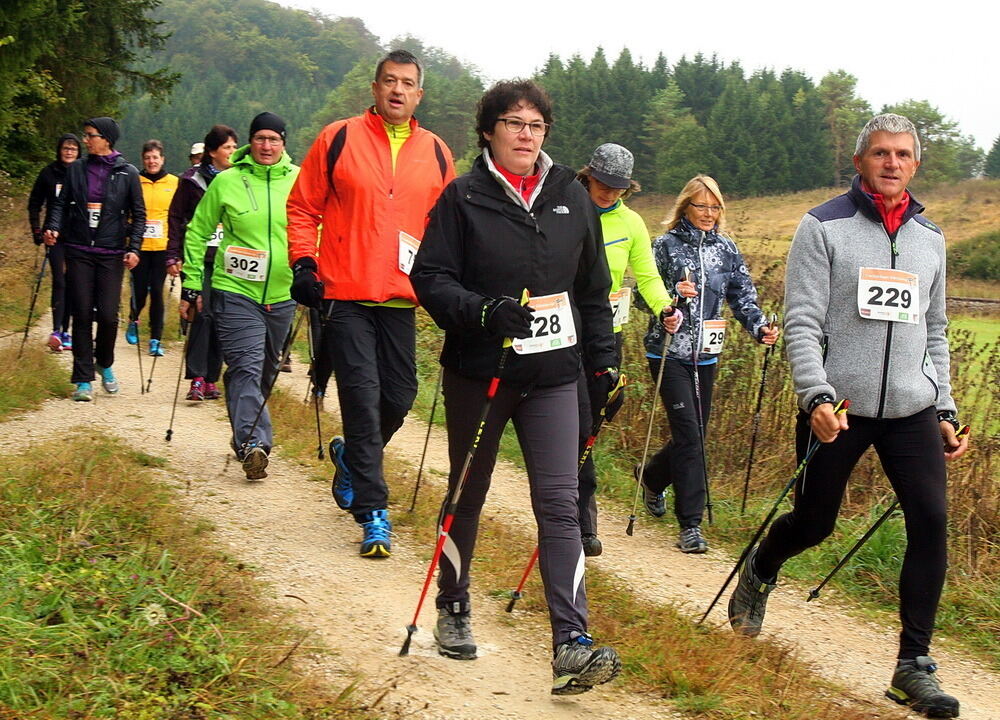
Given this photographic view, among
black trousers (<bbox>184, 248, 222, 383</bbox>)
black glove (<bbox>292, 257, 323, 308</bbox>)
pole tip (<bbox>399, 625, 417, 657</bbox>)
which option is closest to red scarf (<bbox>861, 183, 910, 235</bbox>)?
pole tip (<bbox>399, 625, 417, 657</bbox>)

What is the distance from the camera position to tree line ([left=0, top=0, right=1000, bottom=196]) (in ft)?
74.3

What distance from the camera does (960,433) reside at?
493 cm

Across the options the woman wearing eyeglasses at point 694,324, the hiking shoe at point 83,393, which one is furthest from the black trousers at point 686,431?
the hiking shoe at point 83,393

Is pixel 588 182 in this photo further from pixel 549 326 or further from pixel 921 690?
pixel 921 690

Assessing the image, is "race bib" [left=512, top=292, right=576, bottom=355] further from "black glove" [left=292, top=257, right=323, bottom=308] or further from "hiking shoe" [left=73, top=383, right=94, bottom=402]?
"hiking shoe" [left=73, top=383, right=94, bottom=402]

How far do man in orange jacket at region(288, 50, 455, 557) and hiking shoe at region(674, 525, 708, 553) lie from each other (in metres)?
2.16

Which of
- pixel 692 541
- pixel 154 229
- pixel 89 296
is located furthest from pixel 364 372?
pixel 154 229

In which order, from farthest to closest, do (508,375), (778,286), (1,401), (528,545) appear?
(778,286) < (1,401) < (528,545) < (508,375)

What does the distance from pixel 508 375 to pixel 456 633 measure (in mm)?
1130

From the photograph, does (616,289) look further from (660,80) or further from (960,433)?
(660,80)

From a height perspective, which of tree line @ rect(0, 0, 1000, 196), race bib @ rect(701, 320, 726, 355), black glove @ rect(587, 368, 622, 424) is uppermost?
tree line @ rect(0, 0, 1000, 196)

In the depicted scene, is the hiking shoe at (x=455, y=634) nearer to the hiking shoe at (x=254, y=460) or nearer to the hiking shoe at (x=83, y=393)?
the hiking shoe at (x=254, y=460)

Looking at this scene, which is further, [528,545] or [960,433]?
[528,545]

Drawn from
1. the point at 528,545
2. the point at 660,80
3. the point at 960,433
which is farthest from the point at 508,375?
the point at 660,80
